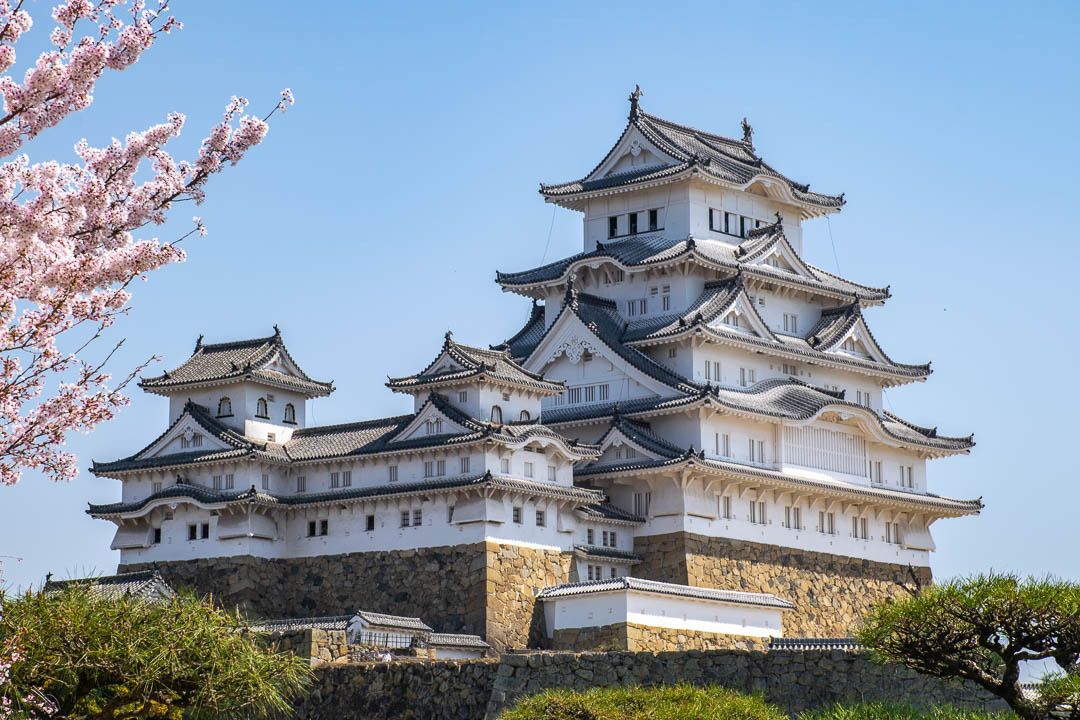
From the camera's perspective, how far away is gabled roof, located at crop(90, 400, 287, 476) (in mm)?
52094

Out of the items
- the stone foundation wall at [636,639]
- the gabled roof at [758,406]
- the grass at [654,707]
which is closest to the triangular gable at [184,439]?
the gabled roof at [758,406]

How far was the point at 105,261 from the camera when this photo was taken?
58.6 feet

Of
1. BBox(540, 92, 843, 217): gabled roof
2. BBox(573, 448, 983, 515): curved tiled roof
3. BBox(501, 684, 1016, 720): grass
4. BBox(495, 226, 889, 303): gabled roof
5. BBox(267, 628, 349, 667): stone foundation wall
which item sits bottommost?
BBox(501, 684, 1016, 720): grass

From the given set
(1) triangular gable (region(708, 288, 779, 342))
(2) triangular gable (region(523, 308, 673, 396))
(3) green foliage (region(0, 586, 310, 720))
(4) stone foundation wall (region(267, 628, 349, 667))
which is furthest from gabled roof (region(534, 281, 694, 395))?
(3) green foliage (region(0, 586, 310, 720))

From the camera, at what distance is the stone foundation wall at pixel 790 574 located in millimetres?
52344

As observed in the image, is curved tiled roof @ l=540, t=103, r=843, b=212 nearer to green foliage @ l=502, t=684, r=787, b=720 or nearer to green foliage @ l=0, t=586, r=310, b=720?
green foliage @ l=502, t=684, r=787, b=720

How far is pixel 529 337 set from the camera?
61.7 meters

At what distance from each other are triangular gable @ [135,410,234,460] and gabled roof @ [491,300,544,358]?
37.0 feet

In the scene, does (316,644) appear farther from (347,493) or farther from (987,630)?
(987,630)

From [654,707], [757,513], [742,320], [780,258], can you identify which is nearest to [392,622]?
[757,513]

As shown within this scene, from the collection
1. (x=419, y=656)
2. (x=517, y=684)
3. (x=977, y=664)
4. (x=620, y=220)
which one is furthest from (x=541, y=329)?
(x=977, y=664)

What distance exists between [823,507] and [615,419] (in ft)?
29.7

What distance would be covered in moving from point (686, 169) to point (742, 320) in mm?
5850

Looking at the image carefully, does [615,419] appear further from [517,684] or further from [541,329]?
[517,684]
